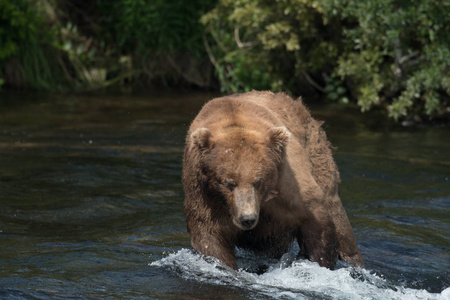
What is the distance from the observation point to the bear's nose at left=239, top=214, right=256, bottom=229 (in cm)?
461

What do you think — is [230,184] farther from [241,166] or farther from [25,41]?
[25,41]

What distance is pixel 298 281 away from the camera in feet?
17.7

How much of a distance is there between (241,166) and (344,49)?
9080mm

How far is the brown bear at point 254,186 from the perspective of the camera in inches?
187

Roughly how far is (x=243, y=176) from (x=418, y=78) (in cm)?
714

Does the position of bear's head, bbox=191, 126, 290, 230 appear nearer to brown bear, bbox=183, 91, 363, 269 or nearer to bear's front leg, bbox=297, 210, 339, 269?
brown bear, bbox=183, 91, 363, 269

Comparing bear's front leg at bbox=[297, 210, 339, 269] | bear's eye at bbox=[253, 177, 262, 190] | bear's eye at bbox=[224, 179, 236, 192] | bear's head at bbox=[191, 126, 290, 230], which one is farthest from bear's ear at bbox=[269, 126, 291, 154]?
bear's front leg at bbox=[297, 210, 339, 269]

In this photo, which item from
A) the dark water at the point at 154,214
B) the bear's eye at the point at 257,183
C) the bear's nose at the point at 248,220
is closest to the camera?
the bear's nose at the point at 248,220

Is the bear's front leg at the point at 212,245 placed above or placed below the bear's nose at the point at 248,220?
below

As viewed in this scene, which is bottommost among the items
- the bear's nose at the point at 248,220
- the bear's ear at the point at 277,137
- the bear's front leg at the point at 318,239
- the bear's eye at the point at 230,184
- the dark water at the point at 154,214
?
the dark water at the point at 154,214

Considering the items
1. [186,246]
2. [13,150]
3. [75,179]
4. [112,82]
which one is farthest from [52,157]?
[112,82]

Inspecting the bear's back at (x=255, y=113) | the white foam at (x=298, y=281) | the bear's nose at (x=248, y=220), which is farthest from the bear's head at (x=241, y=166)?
the white foam at (x=298, y=281)

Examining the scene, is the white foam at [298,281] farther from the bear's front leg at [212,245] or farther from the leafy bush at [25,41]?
the leafy bush at [25,41]

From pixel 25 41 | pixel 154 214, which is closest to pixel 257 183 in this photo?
pixel 154 214
